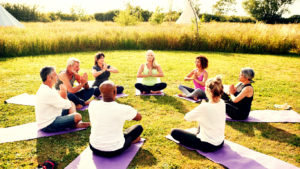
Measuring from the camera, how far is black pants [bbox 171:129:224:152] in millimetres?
3055

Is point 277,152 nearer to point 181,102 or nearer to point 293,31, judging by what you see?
point 181,102

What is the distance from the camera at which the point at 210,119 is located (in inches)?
111

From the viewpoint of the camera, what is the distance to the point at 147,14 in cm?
3709

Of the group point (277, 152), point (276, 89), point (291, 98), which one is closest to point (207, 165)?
point (277, 152)

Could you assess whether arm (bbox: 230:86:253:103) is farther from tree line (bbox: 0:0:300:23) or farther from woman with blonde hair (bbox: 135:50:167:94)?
tree line (bbox: 0:0:300:23)

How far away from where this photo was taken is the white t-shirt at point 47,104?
10.5 ft

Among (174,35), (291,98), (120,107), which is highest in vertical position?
(174,35)

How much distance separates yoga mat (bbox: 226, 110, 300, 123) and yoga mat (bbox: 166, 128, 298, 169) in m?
1.21

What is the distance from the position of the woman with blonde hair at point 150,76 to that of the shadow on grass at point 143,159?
2.75 m

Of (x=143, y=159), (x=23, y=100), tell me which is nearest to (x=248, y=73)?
(x=143, y=159)

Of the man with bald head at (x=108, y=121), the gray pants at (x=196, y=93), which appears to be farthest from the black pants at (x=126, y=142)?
the gray pants at (x=196, y=93)

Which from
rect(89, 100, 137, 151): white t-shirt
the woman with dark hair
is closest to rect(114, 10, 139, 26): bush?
the woman with dark hair

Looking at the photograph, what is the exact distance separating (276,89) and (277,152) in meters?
3.90

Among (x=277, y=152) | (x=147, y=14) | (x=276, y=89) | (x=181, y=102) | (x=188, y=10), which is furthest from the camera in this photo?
(x=147, y=14)
